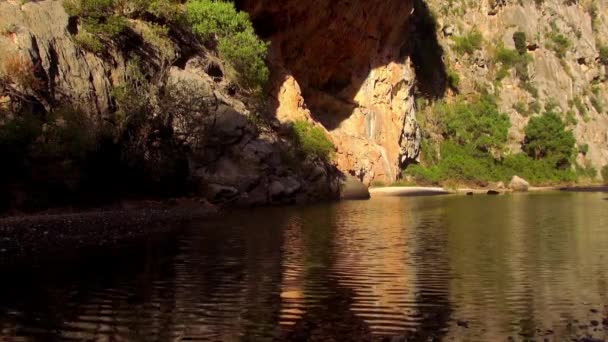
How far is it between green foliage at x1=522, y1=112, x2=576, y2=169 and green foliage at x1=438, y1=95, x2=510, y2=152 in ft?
11.6

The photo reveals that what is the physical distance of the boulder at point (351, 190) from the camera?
2016 inches

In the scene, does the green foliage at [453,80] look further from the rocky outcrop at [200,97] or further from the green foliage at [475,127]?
the rocky outcrop at [200,97]

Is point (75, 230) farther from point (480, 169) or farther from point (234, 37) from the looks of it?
point (480, 169)

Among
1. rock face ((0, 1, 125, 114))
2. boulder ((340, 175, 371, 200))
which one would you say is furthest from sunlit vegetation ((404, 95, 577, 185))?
rock face ((0, 1, 125, 114))

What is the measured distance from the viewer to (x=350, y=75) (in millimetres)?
67250

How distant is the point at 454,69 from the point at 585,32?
2923 centimetres

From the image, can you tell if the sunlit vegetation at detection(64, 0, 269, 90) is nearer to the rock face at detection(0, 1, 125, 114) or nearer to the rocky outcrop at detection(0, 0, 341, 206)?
the rocky outcrop at detection(0, 0, 341, 206)

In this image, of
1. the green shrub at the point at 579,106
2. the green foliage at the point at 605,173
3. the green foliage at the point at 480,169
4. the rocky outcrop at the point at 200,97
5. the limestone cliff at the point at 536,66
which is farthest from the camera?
the green shrub at the point at 579,106

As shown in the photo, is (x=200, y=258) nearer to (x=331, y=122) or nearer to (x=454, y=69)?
(x=331, y=122)

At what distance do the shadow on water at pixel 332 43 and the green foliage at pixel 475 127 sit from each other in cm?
1004

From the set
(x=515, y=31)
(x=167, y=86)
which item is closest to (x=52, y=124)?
(x=167, y=86)

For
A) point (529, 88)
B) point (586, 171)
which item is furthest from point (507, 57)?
point (586, 171)

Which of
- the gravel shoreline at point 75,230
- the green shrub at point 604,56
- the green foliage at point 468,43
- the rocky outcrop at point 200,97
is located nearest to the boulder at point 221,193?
the rocky outcrop at point 200,97

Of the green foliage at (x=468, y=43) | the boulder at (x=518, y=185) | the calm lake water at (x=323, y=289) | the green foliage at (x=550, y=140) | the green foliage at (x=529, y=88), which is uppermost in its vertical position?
the green foliage at (x=468, y=43)
